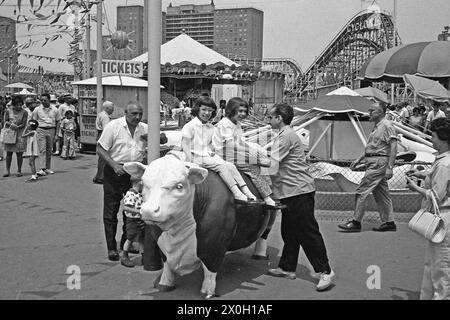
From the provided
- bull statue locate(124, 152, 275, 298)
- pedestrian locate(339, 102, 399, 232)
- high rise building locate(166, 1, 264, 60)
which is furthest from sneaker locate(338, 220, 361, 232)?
high rise building locate(166, 1, 264, 60)

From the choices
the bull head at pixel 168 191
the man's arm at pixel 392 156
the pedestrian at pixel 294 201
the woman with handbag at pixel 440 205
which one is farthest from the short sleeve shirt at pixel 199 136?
the man's arm at pixel 392 156

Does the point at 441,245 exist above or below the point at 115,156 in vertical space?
below

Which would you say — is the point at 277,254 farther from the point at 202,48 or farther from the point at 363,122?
the point at 202,48

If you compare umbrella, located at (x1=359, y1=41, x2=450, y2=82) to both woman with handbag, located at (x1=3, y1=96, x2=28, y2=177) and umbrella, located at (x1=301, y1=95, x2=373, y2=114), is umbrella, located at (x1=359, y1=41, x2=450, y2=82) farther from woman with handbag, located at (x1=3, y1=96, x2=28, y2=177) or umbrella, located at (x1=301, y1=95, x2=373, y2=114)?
woman with handbag, located at (x1=3, y1=96, x2=28, y2=177)

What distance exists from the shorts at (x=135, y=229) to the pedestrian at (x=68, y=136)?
1092cm

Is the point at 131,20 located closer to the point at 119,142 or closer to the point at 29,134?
the point at 29,134

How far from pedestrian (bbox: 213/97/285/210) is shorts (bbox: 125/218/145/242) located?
49.1 inches

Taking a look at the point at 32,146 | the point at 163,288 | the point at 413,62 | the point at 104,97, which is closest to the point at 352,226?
the point at 163,288

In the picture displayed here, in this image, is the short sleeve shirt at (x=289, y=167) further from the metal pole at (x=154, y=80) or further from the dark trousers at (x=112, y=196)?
the dark trousers at (x=112, y=196)

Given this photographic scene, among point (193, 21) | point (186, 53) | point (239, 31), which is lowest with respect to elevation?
point (186, 53)

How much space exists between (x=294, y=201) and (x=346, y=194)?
3807mm

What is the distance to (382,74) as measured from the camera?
55.8 ft

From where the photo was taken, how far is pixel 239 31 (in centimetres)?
5694

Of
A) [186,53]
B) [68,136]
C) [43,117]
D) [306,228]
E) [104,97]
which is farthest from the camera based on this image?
[186,53]
